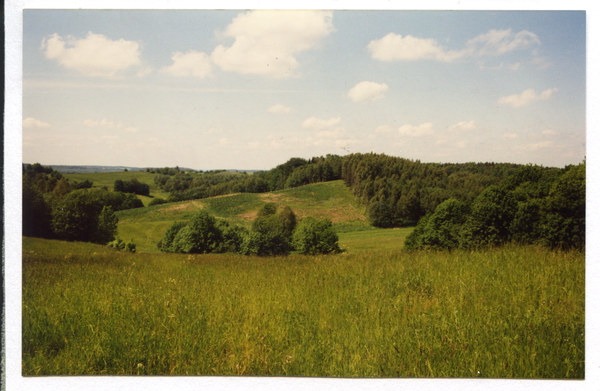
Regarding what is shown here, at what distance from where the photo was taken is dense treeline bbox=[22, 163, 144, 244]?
4180 mm

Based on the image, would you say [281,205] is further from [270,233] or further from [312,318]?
[312,318]

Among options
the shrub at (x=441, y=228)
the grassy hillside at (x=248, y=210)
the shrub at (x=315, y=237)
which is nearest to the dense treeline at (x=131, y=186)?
the grassy hillside at (x=248, y=210)

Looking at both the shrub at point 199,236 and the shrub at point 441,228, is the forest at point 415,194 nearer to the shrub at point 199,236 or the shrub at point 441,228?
the shrub at point 441,228

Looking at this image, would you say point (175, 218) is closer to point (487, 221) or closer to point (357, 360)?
point (357, 360)

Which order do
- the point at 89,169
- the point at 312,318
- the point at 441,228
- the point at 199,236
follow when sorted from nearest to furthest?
the point at 312,318 → the point at 89,169 → the point at 441,228 → the point at 199,236

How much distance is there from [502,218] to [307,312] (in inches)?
128

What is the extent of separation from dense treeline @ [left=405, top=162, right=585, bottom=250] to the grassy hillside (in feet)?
1.94

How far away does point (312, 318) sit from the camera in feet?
11.4

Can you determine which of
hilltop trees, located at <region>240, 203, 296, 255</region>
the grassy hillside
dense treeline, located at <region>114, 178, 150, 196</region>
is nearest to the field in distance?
the grassy hillside

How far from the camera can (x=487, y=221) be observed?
15.7 feet

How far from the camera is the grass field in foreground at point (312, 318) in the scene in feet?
10.2

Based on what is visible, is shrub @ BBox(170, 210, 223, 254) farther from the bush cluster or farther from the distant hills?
the distant hills

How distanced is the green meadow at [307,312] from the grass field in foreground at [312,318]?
0.04 ft

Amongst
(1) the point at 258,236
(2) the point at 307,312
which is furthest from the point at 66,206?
(2) the point at 307,312
